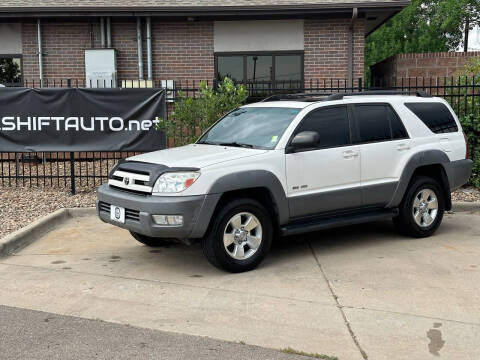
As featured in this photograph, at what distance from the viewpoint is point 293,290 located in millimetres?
5586

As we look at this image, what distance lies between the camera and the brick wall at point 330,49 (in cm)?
1466

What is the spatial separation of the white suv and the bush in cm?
267

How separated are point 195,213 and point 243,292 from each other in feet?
2.90

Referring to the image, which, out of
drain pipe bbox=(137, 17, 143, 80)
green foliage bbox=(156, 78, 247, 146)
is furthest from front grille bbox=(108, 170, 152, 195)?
drain pipe bbox=(137, 17, 143, 80)

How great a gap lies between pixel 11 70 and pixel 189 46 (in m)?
4.53

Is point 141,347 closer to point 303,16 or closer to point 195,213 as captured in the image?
point 195,213

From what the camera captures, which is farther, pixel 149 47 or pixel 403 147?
pixel 149 47

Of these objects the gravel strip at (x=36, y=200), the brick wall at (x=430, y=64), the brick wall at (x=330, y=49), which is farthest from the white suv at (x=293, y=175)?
the brick wall at (x=430, y=64)

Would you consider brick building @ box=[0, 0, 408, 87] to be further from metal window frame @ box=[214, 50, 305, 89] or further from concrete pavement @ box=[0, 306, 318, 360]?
concrete pavement @ box=[0, 306, 318, 360]

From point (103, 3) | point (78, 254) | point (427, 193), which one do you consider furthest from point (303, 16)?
point (78, 254)

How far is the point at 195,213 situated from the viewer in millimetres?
5777

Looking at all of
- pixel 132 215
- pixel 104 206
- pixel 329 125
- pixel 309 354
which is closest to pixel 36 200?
pixel 104 206

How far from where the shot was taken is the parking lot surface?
Answer: 4527 millimetres

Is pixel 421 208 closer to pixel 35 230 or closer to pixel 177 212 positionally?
pixel 177 212
